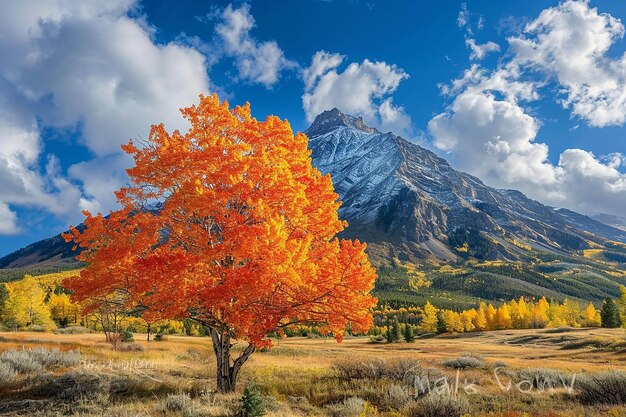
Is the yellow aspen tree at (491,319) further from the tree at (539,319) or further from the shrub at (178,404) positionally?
the shrub at (178,404)

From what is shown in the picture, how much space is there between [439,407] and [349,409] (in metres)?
3.12

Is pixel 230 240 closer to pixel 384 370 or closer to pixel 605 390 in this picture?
pixel 384 370

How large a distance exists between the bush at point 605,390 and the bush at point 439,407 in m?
5.92

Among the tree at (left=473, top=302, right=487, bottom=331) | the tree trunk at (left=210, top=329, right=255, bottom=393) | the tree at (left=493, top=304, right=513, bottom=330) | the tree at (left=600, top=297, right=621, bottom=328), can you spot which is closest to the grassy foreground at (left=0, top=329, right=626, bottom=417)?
the tree trunk at (left=210, top=329, right=255, bottom=393)

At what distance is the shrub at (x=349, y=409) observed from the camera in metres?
12.9

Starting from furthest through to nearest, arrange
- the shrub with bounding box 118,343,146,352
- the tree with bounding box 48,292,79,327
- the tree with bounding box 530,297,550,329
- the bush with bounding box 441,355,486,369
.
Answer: the tree with bounding box 530,297,550,329
the tree with bounding box 48,292,79,327
the shrub with bounding box 118,343,146,352
the bush with bounding box 441,355,486,369

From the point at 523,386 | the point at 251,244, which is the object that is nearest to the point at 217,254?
the point at 251,244

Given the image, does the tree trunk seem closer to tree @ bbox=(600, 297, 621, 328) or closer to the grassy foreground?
the grassy foreground

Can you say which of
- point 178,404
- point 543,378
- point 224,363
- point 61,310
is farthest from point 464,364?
point 61,310

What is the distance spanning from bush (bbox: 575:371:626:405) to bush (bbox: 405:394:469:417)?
19.4 ft

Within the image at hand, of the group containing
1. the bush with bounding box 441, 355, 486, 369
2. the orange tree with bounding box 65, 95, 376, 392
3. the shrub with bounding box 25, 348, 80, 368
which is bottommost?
the bush with bounding box 441, 355, 486, 369

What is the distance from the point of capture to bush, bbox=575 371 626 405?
47.0 feet

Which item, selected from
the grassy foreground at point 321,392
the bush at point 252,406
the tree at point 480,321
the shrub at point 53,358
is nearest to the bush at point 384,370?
the grassy foreground at point 321,392

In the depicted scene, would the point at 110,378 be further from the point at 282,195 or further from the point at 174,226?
the point at 282,195
